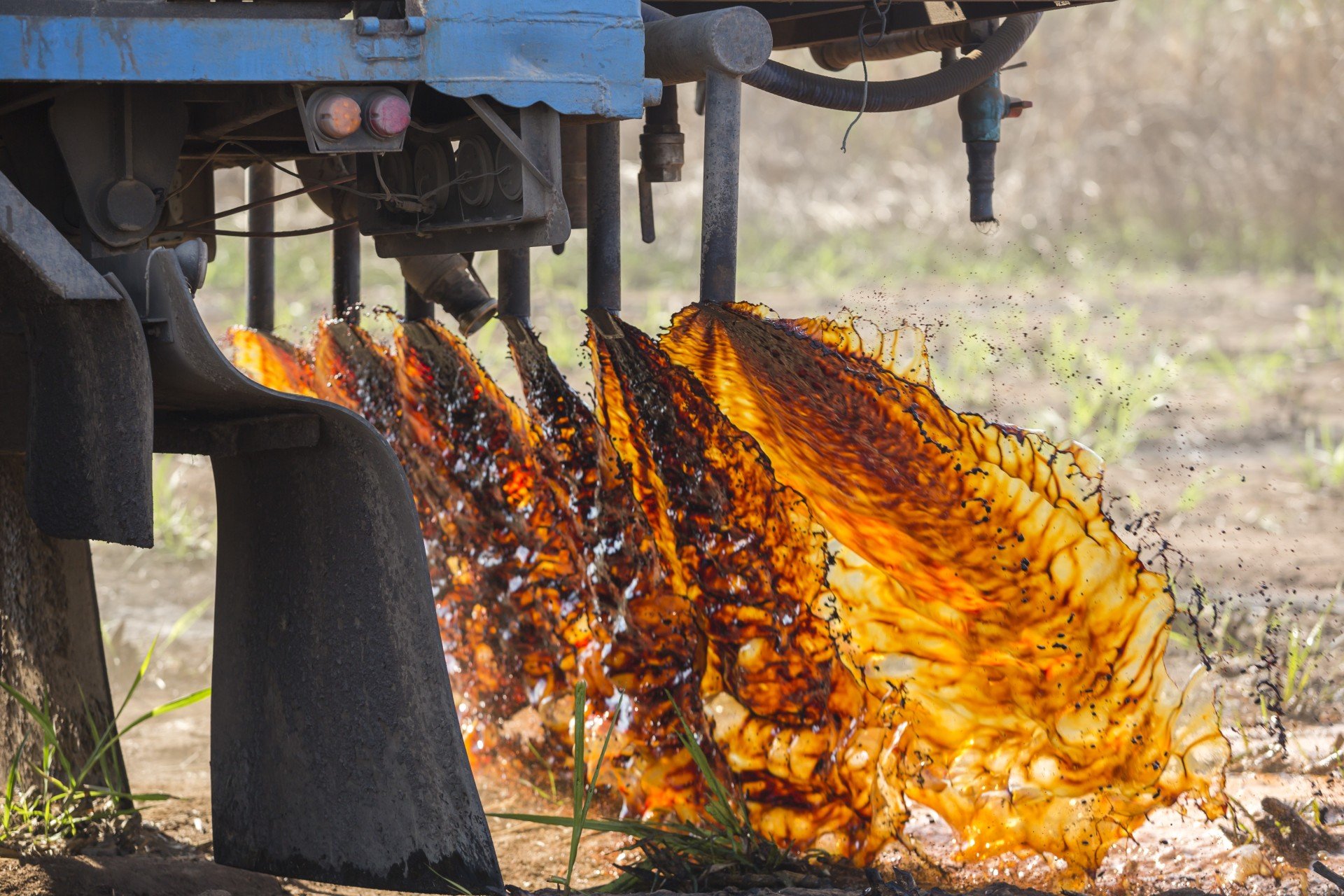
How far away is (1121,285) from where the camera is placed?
37.3 feet

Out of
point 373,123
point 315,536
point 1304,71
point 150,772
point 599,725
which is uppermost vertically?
point 1304,71

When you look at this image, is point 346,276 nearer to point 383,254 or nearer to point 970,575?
point 383,254

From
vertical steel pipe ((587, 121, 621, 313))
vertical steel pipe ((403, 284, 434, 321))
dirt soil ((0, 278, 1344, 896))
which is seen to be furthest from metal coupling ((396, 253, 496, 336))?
dirt soil ((0, 278, 1344, 896))

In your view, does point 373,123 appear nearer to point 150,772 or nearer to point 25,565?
point 25,565

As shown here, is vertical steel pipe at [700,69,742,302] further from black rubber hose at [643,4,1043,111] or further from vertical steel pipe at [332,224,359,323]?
vertical steel pipe at [332,224,359,323]

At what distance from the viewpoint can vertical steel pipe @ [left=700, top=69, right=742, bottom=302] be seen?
2.77m

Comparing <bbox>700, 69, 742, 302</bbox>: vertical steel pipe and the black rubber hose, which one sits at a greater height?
the black rubber hose

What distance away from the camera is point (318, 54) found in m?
2.40

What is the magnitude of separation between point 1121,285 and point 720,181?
9216mm

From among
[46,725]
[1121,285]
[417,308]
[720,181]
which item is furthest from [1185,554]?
[1121,285]

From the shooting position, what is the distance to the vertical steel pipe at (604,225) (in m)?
3.20

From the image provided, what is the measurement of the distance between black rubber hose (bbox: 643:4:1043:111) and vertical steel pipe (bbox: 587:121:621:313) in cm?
37

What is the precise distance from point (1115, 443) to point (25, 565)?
17.2 ft

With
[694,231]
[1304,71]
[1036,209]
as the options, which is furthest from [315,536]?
[1304,71]
